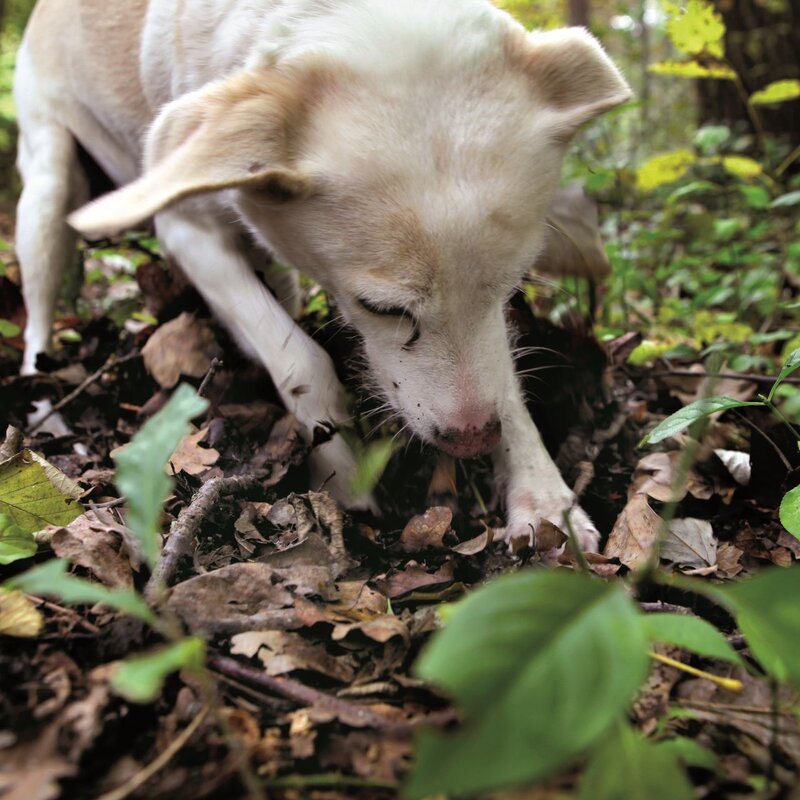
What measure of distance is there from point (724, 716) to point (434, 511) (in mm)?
875

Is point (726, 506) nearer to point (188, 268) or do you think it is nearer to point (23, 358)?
point (188, 268)

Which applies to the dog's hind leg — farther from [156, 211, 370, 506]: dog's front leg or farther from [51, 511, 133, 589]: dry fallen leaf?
[51, 511, 133, 589]: dry fallen leaf

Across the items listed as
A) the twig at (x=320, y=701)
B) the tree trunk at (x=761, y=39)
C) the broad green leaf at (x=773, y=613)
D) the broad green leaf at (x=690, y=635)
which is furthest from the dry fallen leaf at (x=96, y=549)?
the tree trunk at (x=761, y=39)

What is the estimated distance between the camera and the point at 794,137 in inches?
231

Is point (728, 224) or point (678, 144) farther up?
point (728, 224)

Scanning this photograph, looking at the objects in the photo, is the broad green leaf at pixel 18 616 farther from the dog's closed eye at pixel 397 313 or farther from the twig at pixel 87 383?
the twig at pixel 87 383

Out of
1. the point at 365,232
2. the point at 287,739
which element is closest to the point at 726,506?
the point at 365,232

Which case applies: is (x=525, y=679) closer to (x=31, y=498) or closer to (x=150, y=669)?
(x=150, y=669)

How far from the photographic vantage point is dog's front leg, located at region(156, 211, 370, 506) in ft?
7.16

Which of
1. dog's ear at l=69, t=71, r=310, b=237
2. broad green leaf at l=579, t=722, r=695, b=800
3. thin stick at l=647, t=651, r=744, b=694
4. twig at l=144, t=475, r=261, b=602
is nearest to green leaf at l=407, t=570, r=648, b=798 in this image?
broad green leaf at l=579, t=722, r=695, b=800

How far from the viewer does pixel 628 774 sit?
863 mm

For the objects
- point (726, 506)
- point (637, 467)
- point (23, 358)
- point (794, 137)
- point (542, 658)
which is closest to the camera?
point (542, 658)

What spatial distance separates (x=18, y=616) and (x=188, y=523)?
41cm

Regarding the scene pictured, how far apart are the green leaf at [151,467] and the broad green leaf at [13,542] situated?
644mm
